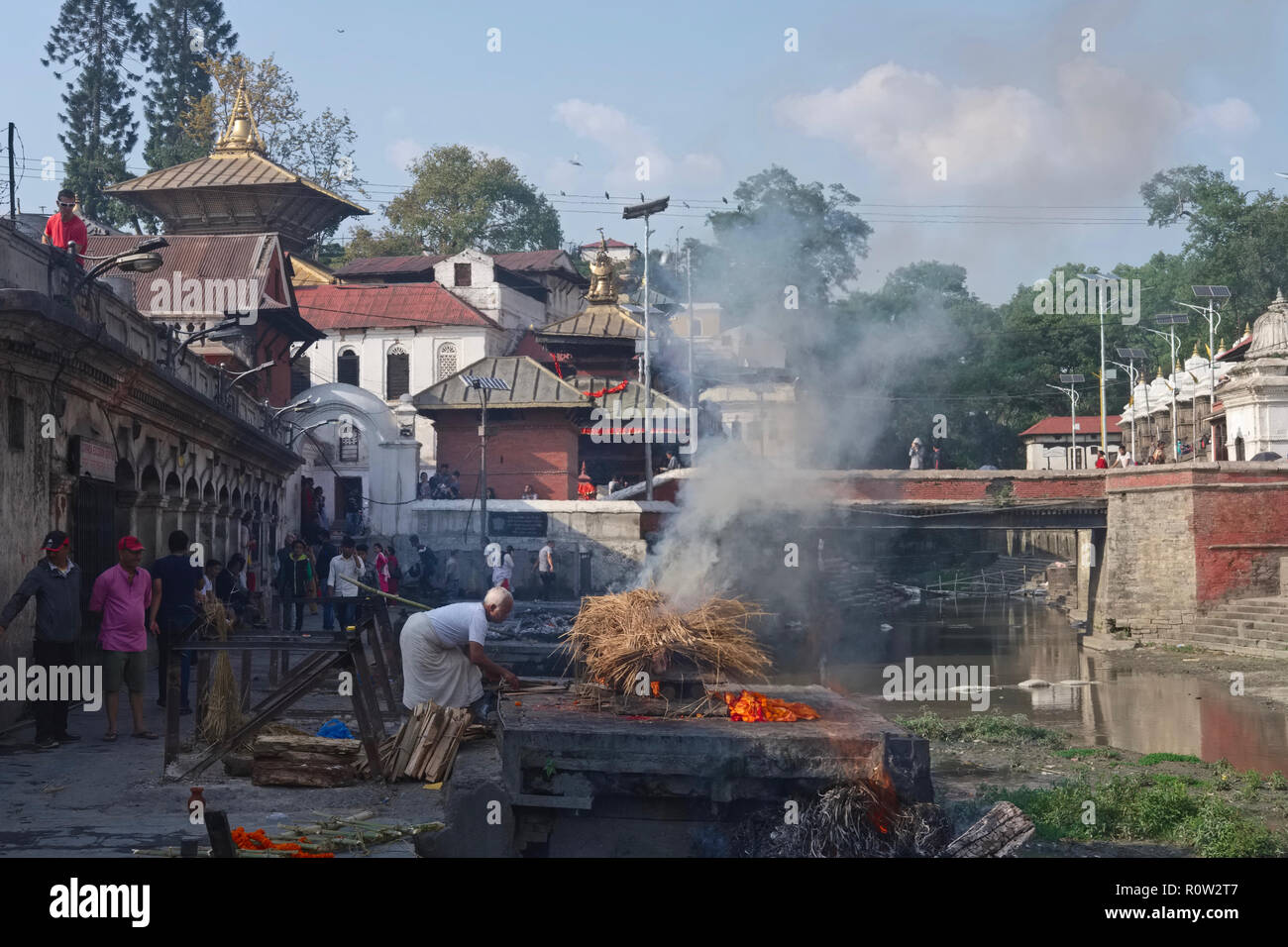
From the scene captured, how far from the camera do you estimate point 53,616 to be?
10766mm

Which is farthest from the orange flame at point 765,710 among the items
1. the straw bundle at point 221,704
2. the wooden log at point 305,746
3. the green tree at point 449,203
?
the green tree at point 449,203

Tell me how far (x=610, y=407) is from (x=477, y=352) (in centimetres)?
1109

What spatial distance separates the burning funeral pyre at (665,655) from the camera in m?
9.11

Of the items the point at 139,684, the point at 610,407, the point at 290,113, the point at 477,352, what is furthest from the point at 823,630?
the point at 290,113

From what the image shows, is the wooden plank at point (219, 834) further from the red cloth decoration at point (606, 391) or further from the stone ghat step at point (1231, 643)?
the red cloth decoration at point (606, 391)

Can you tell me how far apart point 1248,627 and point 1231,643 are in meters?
0.59

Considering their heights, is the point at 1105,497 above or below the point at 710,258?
below

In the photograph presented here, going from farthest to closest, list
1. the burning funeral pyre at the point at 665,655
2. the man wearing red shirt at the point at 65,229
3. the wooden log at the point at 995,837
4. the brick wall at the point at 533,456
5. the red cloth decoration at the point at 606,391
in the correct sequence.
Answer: the red cloth decoration at the point at 606,391
the brick wall at the point at 533,456
the man wearing red shirt at the point at 65,229
the burning funeral pyre at the point at 665,655
the wooden log at the point at 995,837

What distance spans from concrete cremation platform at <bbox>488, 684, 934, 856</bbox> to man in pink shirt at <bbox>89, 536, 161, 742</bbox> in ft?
16.2

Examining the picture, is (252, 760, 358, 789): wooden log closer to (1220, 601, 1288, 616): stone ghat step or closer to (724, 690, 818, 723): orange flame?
(724, 690, 818, 723): orange flame

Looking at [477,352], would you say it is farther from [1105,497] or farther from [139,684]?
[139,684]

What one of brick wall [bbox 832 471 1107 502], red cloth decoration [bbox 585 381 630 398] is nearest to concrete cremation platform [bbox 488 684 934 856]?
brick wall [bbox 832 471 1107 502]

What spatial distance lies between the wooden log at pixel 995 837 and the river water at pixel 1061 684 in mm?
10799

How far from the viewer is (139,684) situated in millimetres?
11742
